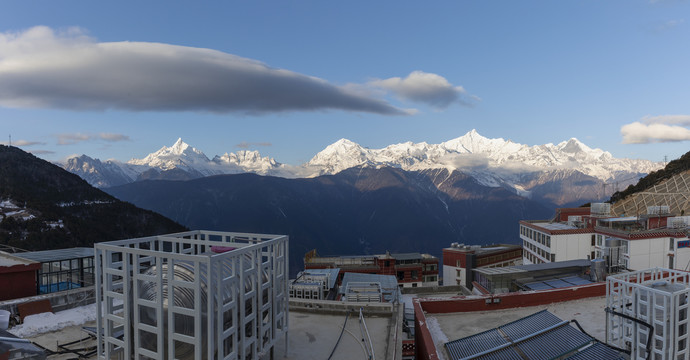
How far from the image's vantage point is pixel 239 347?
12.6 meters

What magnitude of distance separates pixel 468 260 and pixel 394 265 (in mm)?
13764

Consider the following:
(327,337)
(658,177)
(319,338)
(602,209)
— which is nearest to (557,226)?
(602,209)

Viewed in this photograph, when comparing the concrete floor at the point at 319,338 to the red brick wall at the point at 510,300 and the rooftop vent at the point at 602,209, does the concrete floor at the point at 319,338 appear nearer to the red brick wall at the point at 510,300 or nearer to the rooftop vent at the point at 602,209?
the red brick wall at the point at 510,300

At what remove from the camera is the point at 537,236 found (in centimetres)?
6119

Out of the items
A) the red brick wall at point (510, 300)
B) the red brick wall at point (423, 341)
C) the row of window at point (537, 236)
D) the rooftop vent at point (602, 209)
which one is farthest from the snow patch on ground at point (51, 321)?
the rooftop vent at point (602, 209)

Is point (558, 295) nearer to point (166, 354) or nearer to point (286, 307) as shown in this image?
point (286, 307)

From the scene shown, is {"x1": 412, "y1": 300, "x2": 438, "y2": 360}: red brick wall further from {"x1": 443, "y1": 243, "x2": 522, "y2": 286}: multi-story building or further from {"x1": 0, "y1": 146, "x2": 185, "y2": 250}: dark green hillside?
{"x1": 0, "y1": 146, "x2": 185, "y2": 250}: dark green hillside

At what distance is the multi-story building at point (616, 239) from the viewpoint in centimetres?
4409

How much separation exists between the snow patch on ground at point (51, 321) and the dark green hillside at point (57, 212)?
84.1m

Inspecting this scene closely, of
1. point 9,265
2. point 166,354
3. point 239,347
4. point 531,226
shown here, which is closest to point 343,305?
point 239,347

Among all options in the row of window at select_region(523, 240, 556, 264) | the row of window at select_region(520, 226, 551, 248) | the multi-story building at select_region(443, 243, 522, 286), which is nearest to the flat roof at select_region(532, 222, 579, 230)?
the row of window at select_region(520, 226, 551, 248)

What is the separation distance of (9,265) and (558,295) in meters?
30.3

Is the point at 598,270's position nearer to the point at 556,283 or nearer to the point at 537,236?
the point at 556,283

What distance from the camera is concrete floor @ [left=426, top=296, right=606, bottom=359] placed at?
16.9m
